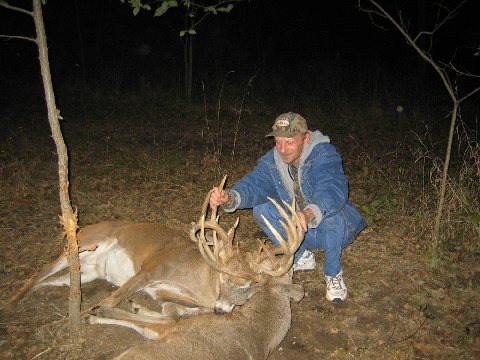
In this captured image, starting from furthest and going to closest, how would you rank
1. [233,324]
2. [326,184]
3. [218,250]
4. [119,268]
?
1. [119,268]
2. [326,184]
3. [218,250]
4. [233,324]

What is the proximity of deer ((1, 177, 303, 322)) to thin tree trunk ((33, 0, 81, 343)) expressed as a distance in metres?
0.37

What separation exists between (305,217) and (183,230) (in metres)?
2.31

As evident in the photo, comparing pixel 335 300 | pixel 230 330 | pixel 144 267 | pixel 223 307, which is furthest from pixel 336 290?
pixel 144 267

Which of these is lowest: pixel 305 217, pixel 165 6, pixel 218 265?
pixel 218 265

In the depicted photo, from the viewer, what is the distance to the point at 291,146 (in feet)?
13.6

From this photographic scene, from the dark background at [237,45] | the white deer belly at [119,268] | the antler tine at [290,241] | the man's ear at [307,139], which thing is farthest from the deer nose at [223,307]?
the dark background at [237,45]

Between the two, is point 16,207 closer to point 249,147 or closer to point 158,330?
point 158,330

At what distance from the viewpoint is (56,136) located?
310 cm

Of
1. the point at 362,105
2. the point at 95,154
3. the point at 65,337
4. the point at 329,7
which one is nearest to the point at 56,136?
the point at 65,337

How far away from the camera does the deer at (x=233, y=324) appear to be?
9.87 ft

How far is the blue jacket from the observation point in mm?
3889

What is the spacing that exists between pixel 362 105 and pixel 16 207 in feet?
29.1

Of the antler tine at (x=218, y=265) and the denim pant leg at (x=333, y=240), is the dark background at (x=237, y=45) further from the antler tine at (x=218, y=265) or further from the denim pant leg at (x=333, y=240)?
the antler tine at (x=218, y=265)

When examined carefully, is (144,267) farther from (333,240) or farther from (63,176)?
(333,240)
